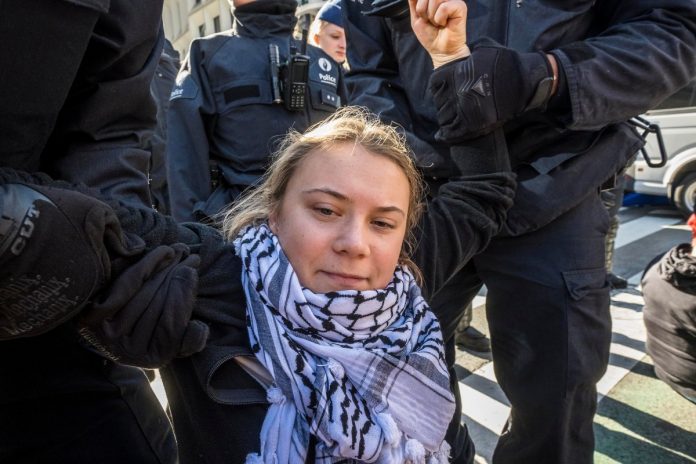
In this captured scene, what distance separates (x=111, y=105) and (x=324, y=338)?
0.67 meters

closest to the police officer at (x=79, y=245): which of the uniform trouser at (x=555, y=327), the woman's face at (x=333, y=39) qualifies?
the uniform trouser at (x=555, y=327)

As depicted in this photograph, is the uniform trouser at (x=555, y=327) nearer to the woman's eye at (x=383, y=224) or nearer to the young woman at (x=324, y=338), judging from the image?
the young woman at (x=324, y=338)

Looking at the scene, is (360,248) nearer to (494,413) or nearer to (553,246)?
(553,246)

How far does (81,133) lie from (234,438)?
2.34 ft

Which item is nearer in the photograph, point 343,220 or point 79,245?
point 79,245

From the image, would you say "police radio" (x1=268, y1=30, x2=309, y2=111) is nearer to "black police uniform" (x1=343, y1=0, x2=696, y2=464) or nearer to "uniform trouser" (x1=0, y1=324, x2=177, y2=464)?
"black police uniform" (x1=343, y1=0, x2=696, y2=464)

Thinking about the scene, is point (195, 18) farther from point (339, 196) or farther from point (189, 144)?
point (339, 196)

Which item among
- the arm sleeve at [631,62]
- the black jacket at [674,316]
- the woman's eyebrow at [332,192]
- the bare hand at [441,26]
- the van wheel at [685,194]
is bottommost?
the van wheel at [685,194]

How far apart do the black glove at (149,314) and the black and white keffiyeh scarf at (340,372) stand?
0.18 meters

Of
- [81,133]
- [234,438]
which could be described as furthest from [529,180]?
[81,133]

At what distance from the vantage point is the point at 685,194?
7.07 metres

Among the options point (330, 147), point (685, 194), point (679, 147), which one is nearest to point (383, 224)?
point (330, 147)

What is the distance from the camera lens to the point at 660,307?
2.36 meters

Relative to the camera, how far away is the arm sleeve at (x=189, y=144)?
7.80 feet
